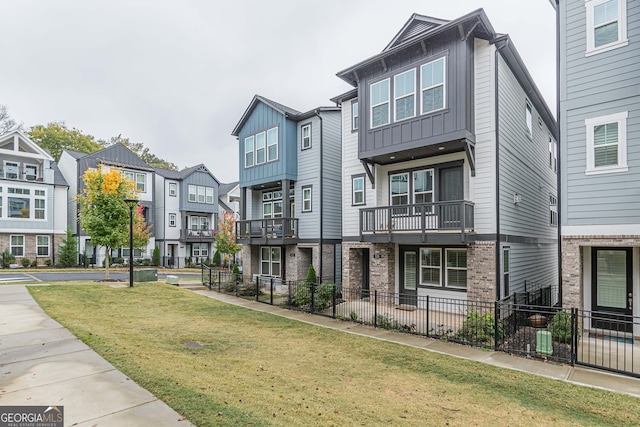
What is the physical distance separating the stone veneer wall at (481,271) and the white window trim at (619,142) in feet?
11.0

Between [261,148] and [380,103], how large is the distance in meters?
8.59

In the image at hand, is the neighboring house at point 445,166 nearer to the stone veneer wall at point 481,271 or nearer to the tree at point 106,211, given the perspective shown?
the stone veneer wall at point 481,271

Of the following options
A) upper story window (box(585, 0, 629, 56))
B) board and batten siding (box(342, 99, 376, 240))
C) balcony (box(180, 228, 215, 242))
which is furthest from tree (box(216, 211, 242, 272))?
upper story window (box(585, 0, 629, 56))

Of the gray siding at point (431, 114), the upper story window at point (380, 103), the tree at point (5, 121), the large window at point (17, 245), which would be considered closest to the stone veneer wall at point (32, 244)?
the large window at point (17, 245)

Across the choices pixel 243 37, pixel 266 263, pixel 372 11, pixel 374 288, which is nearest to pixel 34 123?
pixel 243 37

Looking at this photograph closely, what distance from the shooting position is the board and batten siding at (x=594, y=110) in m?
8.82

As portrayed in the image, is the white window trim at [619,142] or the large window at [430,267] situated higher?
the white window trim at [619,142]

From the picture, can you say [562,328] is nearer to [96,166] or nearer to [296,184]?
[296,184]

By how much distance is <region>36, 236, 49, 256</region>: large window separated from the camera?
28891mm

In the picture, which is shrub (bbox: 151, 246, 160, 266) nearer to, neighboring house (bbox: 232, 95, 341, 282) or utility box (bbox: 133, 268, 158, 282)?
utility box (bbox: 133, 268, 158, 282)

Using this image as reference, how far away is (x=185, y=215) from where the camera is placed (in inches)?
1403

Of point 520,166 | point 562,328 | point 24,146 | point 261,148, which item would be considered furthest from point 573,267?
point 24,146

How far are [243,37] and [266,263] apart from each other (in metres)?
13.3

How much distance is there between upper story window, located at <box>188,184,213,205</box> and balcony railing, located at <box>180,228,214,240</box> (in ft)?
10.1
